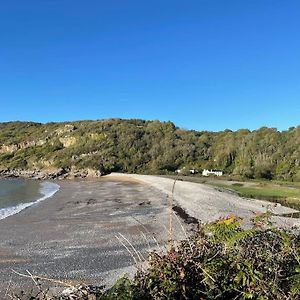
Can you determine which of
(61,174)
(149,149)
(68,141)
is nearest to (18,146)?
(68,141)

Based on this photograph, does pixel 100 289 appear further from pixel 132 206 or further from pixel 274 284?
pixel 132 206

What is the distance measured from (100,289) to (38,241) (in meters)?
13.5

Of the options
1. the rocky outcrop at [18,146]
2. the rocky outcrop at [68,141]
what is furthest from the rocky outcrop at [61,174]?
the rocky outcrop at [18,146]

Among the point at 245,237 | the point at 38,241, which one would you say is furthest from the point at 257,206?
the point at 245,237

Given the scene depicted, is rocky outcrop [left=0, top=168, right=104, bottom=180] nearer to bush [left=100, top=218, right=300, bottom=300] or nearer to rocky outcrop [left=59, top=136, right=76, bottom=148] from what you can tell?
rocky outcrop [left=59, top=136, right=76, bottom=148]

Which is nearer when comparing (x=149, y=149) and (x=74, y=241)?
(x=74, y=241)

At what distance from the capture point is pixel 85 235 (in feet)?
59.2

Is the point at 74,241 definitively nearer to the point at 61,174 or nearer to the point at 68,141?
the point at 61,174

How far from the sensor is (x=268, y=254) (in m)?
4.39

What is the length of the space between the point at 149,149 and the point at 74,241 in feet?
286

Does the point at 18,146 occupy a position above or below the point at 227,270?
above

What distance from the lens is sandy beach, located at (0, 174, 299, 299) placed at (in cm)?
1227

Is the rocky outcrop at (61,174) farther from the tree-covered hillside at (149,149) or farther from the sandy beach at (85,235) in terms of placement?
the sandy beach at (85,235)

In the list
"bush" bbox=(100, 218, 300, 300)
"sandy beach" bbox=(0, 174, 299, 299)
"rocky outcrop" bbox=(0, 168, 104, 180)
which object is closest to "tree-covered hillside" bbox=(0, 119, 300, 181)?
"rocky outcrop" bbox=(0, 168, 104, 180)
